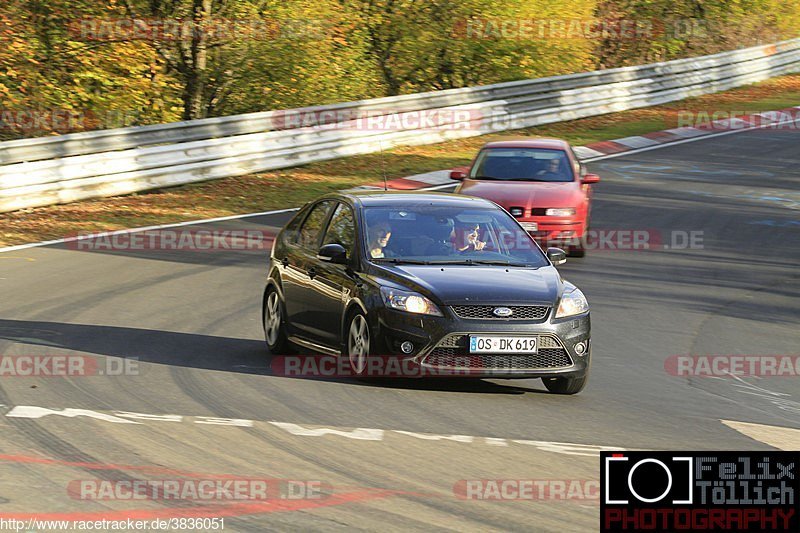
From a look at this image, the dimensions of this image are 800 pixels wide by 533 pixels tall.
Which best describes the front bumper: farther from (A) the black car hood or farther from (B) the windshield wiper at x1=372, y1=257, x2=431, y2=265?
(B) the windshield wiper at x1=372, y1=257, x2=431, y2=265

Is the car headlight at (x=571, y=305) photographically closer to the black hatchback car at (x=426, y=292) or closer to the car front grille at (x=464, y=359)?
the black hatchback car at (x=426, y=292)

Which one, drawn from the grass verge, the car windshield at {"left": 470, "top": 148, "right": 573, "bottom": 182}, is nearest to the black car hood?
the car windshield at {"left": 470, "top": 148, "right": 573, "bottom": 182}

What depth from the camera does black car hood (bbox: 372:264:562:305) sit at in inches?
376

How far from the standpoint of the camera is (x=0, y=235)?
59.8 feet

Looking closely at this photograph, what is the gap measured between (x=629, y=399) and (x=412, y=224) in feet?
7.48

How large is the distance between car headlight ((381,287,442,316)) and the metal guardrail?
235 inches

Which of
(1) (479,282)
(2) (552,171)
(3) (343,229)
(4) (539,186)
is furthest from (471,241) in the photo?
(2) (552,171)

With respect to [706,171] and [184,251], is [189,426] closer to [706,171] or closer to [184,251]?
[184,251]

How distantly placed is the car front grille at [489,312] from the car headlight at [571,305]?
0.23 metres

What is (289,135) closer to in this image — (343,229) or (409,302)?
(343,229)

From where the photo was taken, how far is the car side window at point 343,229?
1062 cm

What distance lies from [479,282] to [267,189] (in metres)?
13.8

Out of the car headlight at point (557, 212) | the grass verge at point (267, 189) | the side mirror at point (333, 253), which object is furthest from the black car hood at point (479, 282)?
the grass verge at point (267, 189)

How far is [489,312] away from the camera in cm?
945
